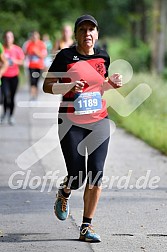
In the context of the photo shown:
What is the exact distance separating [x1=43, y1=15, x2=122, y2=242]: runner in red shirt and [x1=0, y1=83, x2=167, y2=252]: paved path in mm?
377

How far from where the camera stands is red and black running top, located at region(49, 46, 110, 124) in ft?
23.9

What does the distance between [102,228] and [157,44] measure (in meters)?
23.3

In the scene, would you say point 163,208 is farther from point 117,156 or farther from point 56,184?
point 117,156

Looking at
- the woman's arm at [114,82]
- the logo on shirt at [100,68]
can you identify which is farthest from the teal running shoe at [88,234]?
the logo on shirt at [100,68]

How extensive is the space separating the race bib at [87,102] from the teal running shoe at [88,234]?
3.15ft

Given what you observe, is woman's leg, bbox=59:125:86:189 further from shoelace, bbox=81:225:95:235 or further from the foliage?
the foliage

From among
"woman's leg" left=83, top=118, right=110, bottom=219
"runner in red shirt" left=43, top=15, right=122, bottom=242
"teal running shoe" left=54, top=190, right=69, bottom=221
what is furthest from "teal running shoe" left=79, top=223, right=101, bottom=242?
"teal running shoe" left=54, top=190, right=69, bottom=221

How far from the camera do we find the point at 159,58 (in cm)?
3088

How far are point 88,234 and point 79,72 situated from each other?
53.6 inches

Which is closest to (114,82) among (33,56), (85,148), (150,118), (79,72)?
(79,72)

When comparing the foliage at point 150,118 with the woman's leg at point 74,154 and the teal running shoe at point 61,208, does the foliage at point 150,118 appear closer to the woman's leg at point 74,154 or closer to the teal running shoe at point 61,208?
the teal running shoe at point 61,208

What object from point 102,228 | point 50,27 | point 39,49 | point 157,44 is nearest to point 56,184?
point 102,228

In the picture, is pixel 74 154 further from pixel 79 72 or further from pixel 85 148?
pixel 79 72

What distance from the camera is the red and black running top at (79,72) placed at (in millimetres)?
7273
